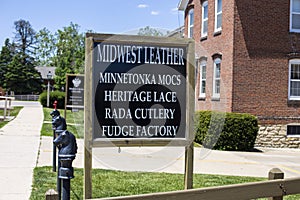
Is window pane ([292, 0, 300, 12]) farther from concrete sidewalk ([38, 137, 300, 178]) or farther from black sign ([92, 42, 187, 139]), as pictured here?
Result: black sign ([92, 42, 187, 139])

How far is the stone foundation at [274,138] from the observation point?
17.2 m

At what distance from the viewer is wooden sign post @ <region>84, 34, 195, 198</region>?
4.71 metres

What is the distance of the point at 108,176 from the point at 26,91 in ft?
196

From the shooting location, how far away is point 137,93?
4.85 meters

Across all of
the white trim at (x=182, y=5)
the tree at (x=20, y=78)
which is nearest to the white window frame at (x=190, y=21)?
the white trim at (x=182, y=5)

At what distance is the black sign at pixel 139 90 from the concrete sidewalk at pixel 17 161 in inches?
97.8

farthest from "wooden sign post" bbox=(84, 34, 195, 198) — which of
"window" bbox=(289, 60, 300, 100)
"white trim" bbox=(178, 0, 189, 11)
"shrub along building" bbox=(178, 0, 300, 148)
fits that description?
"white trim" bbox=(178, 0, 189, 11)

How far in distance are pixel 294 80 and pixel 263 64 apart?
5.16 ft

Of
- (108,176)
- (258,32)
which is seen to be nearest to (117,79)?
(108,176)

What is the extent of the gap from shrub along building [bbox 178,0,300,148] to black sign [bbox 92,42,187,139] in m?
11.5

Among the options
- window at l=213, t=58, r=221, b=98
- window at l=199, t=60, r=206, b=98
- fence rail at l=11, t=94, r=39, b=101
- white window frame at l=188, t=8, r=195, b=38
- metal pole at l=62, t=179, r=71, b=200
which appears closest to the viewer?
metal pole at l=62, t=179, r=71, b=200

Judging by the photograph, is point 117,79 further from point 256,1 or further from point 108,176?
point 256,1

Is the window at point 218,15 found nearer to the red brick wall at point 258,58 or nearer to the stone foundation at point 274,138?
the red brick wall at point 258,58

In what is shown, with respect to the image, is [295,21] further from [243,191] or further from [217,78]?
[243,191]
